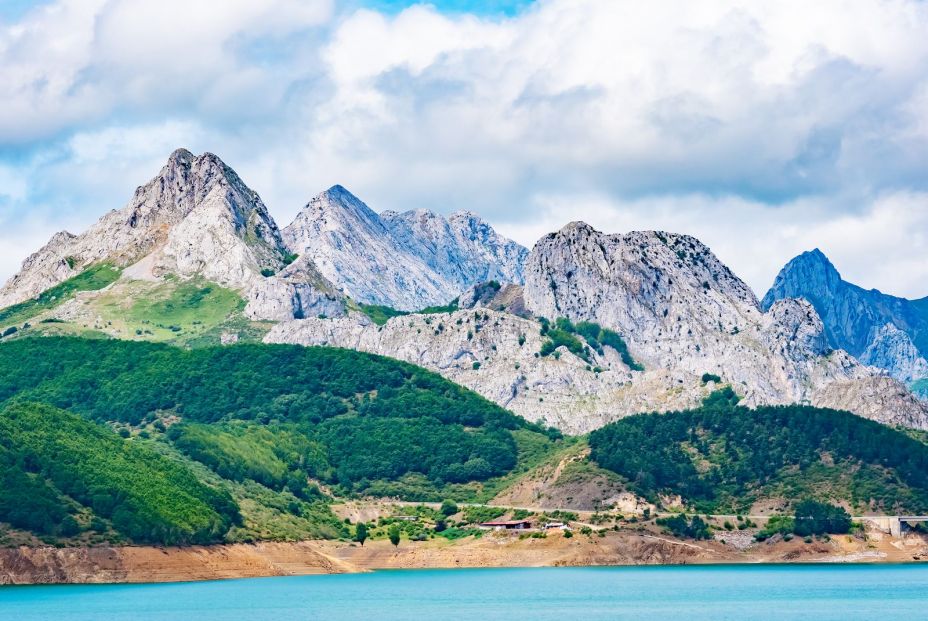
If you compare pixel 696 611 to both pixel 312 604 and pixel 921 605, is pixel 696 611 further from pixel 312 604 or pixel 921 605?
pixel 312 604

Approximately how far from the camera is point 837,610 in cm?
17400

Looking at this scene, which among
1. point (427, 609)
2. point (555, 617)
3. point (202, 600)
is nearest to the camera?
point (555, 617)

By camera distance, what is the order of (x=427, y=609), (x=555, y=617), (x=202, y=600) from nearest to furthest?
1. (x=555, y=617)
2. (x=427, y=609)
3. (x=202, y=600)

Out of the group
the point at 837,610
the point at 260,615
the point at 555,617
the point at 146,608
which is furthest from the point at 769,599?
the point at 146,608

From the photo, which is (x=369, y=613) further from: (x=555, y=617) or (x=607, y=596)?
(x=607, y=596)

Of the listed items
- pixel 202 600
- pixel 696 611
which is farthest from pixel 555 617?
pixel 202 600

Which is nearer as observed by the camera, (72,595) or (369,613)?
(369,613)

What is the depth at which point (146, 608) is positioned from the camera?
184125mm

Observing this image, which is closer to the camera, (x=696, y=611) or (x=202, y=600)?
(x=696, y=611)

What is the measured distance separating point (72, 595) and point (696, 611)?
78.4m

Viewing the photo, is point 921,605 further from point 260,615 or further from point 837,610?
point 260,615

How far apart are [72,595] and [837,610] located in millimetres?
92898

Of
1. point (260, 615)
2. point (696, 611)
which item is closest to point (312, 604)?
point (260, 615)

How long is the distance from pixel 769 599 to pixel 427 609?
133ft
